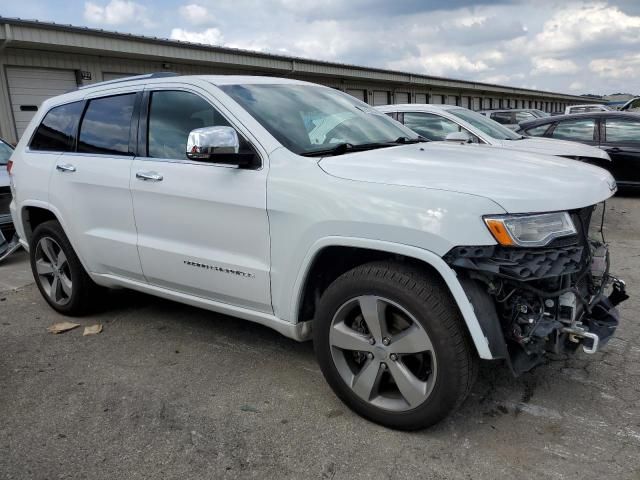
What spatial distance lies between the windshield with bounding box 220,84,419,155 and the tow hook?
1527 millimetres

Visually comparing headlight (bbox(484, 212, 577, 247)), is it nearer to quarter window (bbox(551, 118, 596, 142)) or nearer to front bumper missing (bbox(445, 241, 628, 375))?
front bumper missing (bbox(445, 241, 628, 375))

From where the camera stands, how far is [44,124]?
180 inches

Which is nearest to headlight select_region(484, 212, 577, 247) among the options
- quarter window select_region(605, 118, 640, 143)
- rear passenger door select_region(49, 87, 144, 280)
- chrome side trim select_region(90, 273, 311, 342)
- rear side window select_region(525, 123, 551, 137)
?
chrome side trim select_region(90, 273, 311, 342)

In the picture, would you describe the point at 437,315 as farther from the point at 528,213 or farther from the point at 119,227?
the point at 119,227

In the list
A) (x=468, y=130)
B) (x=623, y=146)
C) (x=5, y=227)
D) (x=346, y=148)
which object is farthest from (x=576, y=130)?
(x=5, y=227)

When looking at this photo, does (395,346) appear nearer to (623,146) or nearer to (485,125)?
(485,125)

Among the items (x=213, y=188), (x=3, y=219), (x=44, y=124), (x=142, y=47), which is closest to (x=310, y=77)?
(x=142, y=47)

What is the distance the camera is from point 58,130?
440cm

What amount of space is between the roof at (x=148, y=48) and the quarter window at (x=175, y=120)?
916cm

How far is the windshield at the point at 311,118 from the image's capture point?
3.19 metres

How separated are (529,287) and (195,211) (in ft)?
6.36

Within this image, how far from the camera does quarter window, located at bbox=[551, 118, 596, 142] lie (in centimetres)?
962

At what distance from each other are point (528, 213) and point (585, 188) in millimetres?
465

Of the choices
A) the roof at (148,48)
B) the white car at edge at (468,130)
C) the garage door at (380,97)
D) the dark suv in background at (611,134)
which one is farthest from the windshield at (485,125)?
the garage door at (380,97)
